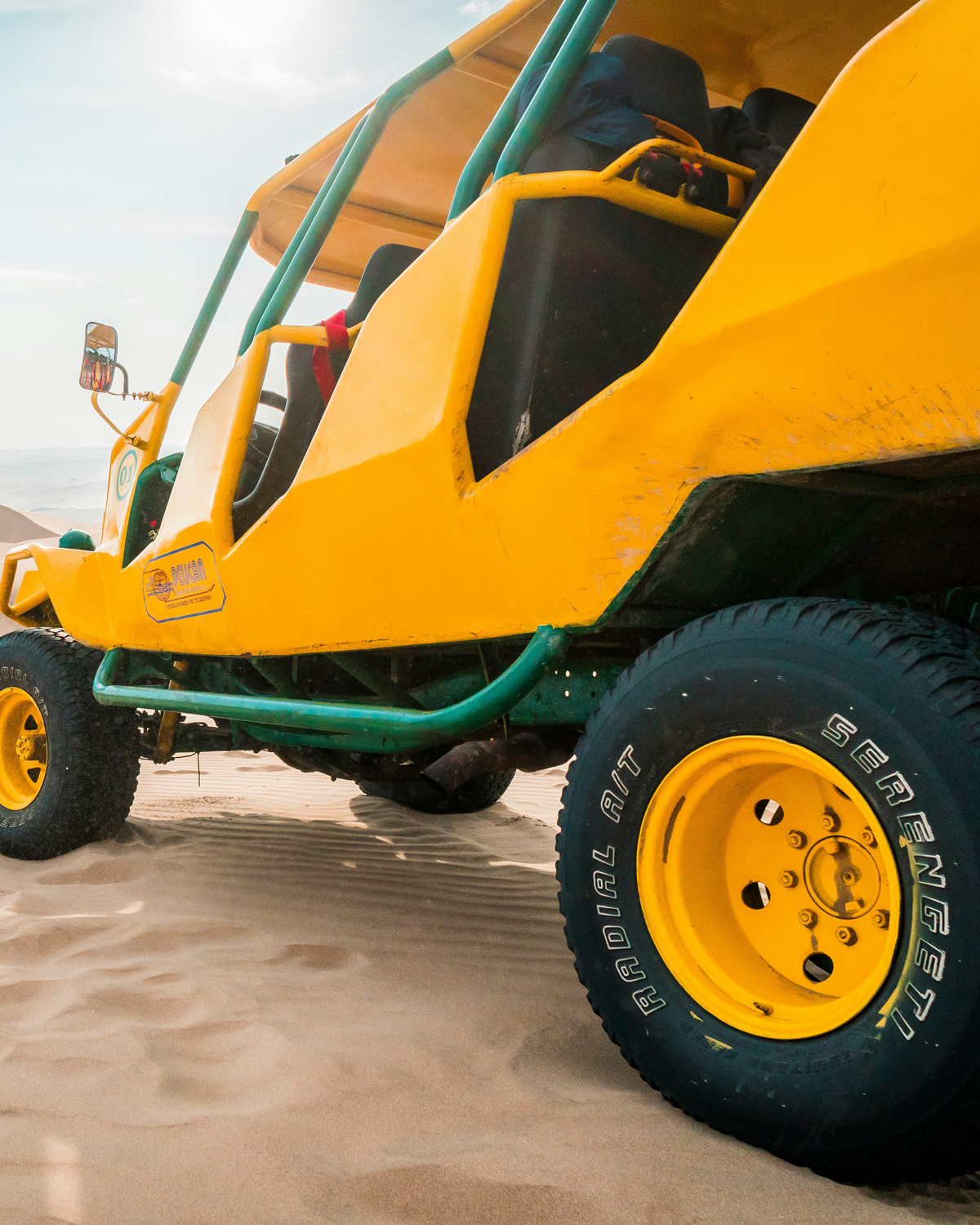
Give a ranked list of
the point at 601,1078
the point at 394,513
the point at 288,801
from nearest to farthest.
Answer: the point at 601,1078
the point at 394,513
the point at 288,801

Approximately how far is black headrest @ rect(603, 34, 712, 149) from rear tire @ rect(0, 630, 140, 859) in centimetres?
283

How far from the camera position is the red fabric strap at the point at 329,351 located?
278 centimetres

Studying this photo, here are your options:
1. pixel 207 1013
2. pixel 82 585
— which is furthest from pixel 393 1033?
pixel 82 585

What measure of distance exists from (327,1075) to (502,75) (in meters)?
2.90

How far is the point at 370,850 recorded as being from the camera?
392 centimetres

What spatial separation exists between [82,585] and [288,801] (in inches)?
71.2

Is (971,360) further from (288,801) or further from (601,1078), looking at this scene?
(288,801)

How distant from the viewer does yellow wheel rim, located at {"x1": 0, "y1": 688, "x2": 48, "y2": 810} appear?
3.87 metres

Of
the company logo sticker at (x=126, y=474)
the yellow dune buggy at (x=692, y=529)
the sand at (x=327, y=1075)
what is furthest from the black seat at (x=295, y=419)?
the sand at (x=327, y=1075)

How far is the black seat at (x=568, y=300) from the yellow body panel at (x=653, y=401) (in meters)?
0.08

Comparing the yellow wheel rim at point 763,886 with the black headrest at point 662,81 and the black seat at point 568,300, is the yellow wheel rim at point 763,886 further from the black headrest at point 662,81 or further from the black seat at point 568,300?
the black headrest at point 662,81

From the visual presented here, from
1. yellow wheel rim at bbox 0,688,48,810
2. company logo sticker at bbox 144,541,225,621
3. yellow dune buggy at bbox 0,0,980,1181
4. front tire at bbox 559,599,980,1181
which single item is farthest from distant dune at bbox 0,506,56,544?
front tire at bbox 559,599,980,1181

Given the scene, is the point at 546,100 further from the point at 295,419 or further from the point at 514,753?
the point at 514,753

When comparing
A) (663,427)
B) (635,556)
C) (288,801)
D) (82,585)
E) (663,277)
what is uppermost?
(663,277)
